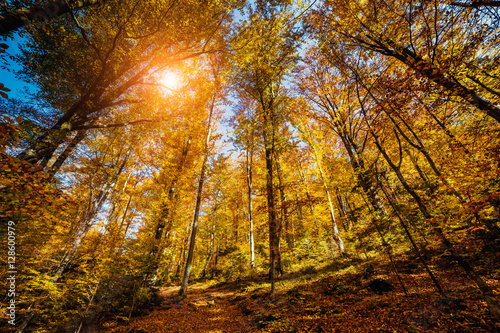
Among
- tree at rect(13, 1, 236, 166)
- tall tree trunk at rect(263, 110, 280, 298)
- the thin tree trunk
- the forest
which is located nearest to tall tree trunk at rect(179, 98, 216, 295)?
the forest

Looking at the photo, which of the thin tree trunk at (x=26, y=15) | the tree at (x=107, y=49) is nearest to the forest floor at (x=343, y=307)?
the tree at (x=107, y=49)

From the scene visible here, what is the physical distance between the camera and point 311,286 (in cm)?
688

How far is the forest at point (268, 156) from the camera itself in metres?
4.03

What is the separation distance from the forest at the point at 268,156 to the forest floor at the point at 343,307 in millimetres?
53

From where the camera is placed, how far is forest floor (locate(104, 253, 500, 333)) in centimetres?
350

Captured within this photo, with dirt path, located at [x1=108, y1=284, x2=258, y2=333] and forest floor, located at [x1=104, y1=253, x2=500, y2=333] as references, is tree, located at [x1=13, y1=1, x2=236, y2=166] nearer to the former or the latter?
dirt path, located at [x1=108, y1=284, x2=258, y2=333]

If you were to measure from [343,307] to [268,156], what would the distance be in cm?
626

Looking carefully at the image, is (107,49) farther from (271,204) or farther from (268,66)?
(271,204)

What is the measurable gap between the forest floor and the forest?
5cm

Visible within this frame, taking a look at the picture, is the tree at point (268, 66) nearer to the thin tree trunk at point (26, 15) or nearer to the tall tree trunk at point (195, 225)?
the tall tree trunk at point (195, 225)

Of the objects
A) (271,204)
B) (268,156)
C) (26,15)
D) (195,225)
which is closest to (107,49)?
(26,15)

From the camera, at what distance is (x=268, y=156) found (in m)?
8.65

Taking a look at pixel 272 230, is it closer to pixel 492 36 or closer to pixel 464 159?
pixel 464 159

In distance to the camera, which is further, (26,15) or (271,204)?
(271,204)
